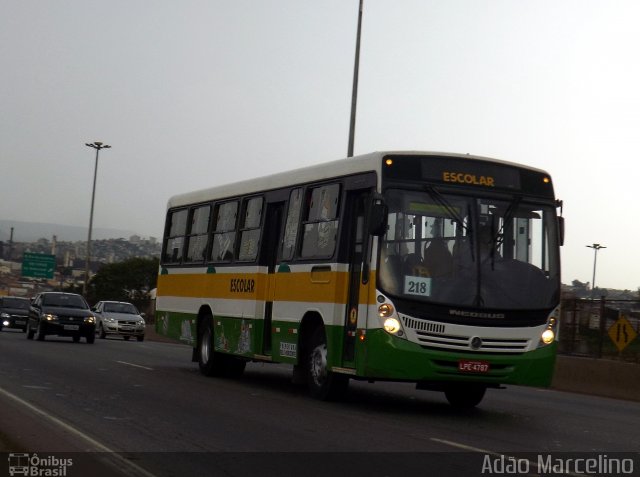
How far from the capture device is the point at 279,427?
1272 cm

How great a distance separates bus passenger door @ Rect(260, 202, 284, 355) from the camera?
18.7 meters

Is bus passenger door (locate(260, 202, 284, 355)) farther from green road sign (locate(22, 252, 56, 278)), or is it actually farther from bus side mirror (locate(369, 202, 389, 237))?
green road sign (locate(22, 252, 56, 278))

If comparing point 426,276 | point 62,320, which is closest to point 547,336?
point 426,276

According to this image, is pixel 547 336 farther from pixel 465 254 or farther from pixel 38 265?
pixel 38 265

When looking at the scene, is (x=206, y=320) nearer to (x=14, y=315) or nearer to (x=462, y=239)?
(x=462, y=239)

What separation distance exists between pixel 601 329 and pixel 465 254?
9408 millimetres

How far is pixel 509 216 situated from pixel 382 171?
1.76 m

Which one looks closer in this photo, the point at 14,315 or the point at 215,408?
the point at 215,408

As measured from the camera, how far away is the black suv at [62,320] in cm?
3709

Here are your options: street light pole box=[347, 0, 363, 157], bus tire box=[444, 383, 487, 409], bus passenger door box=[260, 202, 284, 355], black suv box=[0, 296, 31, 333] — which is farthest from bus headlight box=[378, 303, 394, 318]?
black suv box=[0, 296, 31, 333]

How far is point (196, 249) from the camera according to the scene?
894 inches

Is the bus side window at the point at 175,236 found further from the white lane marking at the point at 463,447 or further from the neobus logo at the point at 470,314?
the white lane marking at the point at 463,447

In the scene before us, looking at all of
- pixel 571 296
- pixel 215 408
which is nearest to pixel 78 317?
pixel 571 296
